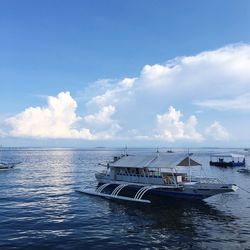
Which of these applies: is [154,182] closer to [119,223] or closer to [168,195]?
[168,195]

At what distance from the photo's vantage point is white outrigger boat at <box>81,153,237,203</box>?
151ft

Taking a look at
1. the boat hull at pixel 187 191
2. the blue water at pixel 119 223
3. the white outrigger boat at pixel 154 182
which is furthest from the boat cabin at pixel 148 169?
the blue water at pixel 119 223

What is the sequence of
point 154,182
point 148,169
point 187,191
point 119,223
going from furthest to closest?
point 148,169 → point 154,182 → point 187,191 → point 119,223

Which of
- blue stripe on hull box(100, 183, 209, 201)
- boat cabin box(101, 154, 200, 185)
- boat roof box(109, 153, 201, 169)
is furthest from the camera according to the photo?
boat cabin box(101, 154, 200, 185)

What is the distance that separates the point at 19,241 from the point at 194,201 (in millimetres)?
25526

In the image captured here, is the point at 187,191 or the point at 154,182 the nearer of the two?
the point at 187,191

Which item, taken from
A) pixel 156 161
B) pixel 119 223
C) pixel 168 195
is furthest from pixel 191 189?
pixel 119 223

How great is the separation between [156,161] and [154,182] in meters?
3.13

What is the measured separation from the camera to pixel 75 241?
29422mm

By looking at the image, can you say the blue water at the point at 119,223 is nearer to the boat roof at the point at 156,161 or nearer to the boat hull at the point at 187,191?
the boat hull at the point at 187,191

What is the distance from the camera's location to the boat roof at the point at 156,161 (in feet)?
161

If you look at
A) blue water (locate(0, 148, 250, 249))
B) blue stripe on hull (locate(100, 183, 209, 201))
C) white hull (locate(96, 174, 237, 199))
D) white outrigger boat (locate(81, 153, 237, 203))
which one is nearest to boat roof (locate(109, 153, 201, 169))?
white outrigger boat (locate(81, 153, 237, 203))

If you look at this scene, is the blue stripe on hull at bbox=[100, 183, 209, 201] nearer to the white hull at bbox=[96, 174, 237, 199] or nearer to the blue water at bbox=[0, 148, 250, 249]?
the white hull at bbox=[96, 174, 237, 199]

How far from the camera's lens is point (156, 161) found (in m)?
51.3
